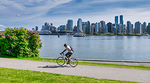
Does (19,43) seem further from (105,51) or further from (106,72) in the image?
(105,51)

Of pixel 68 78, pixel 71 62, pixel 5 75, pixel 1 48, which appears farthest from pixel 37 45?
pixel 68 78

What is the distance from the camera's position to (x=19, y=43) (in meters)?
16.5

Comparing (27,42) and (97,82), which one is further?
(27,42)

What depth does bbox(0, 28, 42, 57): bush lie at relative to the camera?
16.6m

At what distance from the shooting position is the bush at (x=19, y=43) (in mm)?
16562

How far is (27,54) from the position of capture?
17062mm

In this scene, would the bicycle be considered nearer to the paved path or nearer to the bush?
the paved path

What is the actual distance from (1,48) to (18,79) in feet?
37.3

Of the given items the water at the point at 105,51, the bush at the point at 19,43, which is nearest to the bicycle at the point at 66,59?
the bush at the point at 19,43

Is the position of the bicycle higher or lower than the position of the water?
higher

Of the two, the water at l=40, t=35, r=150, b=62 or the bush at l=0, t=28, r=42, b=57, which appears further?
the water at l=40, t=35, r=150, b=62

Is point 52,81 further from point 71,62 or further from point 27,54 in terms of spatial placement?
point 27,54

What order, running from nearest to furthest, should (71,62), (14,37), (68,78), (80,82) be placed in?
(80,82) → (68,78) → (71,62) → (14,37)

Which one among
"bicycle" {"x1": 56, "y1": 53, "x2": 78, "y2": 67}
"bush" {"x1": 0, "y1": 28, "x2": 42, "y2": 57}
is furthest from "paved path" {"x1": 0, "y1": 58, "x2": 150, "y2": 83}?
"bush" {"x1": 0, "y1": 28, "x2": 42, "y2": 57}
